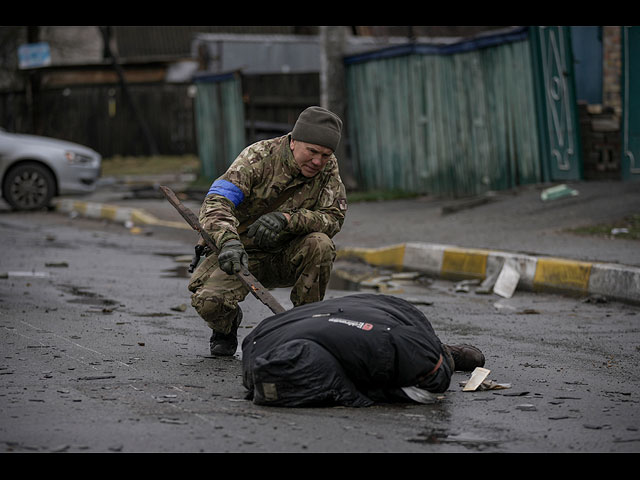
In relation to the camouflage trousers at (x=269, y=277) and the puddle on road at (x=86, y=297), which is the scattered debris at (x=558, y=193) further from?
the camouflage trousers at (x=269, y=277)

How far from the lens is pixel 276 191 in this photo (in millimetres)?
5348

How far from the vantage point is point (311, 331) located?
4113mm

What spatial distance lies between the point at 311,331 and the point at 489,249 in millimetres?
4968

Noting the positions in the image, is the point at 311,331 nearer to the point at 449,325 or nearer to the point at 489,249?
the point at 449,325

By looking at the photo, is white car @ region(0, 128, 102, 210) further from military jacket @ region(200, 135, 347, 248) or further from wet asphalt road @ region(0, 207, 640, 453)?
military jacket @ region(200, 135, 347, 248)

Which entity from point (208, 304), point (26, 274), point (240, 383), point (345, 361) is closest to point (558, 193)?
point (26, 274)

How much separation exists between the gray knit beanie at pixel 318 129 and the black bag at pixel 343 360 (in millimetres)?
1154

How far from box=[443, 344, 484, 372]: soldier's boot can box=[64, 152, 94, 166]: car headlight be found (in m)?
11.9

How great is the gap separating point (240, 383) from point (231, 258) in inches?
24.3

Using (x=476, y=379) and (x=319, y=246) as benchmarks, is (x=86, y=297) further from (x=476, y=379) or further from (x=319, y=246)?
(x=476, y=379)

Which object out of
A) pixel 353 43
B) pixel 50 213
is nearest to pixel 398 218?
pixel 50 213

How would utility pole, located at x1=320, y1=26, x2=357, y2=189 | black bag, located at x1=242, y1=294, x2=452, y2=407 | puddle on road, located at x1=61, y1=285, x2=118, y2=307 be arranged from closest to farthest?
1. black bag, located at x1=242, y1=294, x2=452, y2=407
2. puddle on road, located at x1=61, y1=285, x2=118, y2=307
3. utility pole, located at x1=320, y1=26, x2=357, y2=189

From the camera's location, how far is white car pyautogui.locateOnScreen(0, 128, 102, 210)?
50.5ft

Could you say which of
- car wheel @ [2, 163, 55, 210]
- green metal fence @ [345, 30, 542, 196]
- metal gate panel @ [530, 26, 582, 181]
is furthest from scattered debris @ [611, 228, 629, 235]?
car wheel @ [2, 163, 55, 210]
